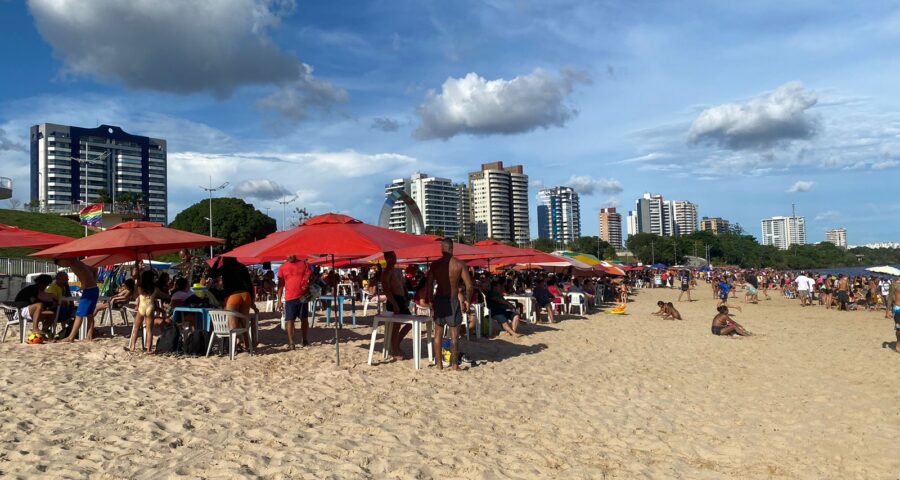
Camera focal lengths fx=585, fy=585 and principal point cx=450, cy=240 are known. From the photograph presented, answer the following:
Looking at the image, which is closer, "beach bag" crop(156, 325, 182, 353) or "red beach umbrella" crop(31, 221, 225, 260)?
"red beach umbrella" crop(31, 221, 225, 260)

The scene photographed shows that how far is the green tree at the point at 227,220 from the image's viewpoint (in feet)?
202

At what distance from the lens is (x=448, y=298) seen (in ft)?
23.7

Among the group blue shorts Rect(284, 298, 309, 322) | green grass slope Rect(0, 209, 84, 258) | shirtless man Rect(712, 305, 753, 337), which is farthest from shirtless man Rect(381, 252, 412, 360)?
green grass slope Rect(0, 209, 84, 258)

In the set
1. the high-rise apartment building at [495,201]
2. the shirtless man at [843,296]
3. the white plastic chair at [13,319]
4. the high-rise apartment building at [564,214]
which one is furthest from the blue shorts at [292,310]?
the high-rise apartment building at [564,214]

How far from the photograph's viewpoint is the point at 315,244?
276 inches

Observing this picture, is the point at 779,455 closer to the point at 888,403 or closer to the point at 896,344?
the point at 888,403

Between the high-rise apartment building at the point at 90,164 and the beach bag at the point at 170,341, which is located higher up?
the high-rise apartment building at the point at 90,164

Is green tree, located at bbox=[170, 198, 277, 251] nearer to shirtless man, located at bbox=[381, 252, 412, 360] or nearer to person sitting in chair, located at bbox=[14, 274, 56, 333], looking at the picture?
person sitting in chair, located at bbox=[14, 274, 56, 333]

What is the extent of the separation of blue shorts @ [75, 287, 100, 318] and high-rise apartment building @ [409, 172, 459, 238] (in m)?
103

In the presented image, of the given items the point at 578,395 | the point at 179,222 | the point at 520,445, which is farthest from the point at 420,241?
the point at 179,222

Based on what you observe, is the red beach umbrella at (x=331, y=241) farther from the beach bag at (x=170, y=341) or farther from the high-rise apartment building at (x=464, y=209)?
the high-rise apartment building at (x=464, y=209)

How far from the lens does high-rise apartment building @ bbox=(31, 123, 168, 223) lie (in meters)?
106

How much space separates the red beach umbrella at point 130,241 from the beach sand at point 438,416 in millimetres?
1327

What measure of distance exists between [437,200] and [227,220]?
195ft
